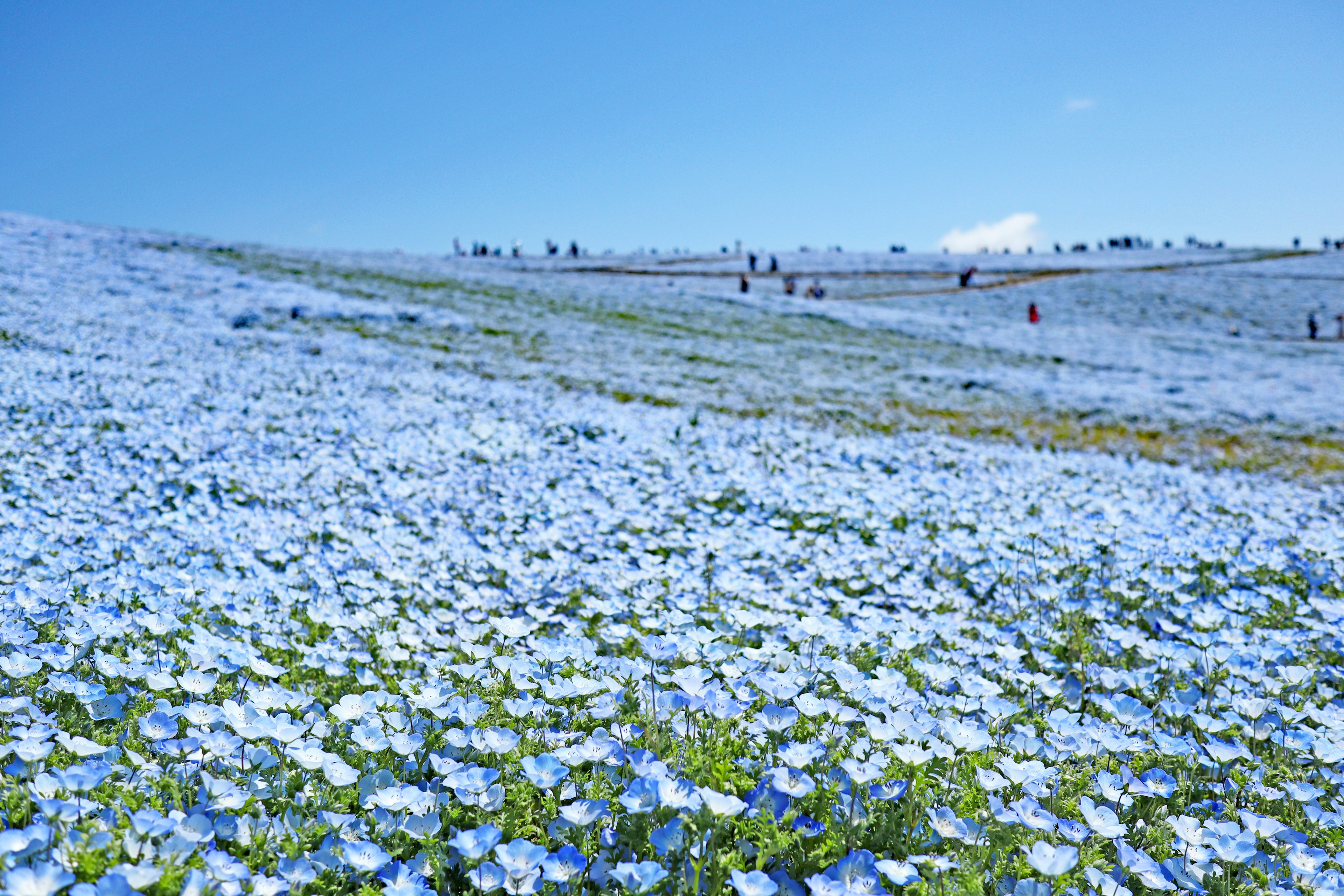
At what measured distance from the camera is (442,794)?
2697 mm

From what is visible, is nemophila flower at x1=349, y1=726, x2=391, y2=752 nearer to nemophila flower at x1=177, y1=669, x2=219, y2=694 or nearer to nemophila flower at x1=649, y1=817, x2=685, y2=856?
nemophila flower at x1=177, y1=669, x2=219, y2=694

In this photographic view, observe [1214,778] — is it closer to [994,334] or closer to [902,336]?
[902,336]

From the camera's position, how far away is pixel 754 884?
2.18 m

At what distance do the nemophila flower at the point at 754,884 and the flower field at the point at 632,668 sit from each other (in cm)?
13

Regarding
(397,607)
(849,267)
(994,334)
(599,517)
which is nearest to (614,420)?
(599,517)

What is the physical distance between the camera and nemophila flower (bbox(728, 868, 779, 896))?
7.06 ft

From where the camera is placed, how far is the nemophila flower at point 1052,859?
2227 mm

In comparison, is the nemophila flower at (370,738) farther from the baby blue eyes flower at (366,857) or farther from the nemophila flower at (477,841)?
the nemophila flower at (477,841)

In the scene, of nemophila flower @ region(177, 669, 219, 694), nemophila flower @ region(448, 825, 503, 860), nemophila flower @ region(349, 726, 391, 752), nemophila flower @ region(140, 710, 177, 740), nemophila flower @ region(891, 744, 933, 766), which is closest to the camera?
nemophila flower @ region(448, 825, 503, 860)

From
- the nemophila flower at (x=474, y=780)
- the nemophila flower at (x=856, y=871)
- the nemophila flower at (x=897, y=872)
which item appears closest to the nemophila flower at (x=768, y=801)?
the nemophila flower at (x=856, y=871)

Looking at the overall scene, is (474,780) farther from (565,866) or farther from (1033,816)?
(1033,816)

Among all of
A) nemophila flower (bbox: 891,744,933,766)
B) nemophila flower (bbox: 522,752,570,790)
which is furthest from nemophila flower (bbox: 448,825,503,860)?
nemophila flower (bbox: 891,744,933,766)

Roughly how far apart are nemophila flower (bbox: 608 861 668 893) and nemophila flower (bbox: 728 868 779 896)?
0.22 metres

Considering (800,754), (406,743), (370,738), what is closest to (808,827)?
(800,754)
